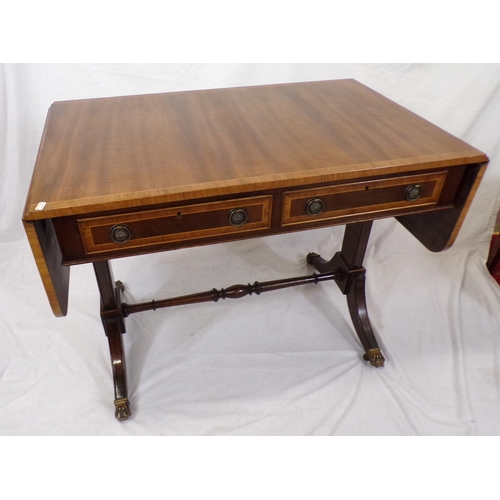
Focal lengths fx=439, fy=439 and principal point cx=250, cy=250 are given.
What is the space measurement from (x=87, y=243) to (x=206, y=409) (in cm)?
89

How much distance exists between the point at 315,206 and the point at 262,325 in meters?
0.95

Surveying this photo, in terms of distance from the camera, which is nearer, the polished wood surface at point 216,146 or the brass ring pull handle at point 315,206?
the polished wood surface at point 216,146

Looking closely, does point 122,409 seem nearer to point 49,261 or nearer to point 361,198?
point 49,261

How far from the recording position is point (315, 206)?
1.33m

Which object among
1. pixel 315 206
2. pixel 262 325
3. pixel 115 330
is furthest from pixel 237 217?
pixel 262 325

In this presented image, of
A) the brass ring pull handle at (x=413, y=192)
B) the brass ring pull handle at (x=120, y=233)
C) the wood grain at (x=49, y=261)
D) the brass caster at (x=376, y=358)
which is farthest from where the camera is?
the brass caster at (x=376, y=358)

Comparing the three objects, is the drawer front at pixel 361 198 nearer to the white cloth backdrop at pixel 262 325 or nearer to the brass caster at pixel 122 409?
the white cloth backdrop at pixel 262 325

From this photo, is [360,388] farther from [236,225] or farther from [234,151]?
[234,151]

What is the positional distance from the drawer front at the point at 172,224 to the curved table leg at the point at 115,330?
0.45m

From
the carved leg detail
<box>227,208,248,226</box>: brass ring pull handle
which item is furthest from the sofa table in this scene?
the carved leg detail

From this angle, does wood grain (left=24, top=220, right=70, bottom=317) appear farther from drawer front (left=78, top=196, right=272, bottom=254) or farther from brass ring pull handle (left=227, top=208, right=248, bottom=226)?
brass ring pull handle (left=227, top=208, right=248, bottom=226)

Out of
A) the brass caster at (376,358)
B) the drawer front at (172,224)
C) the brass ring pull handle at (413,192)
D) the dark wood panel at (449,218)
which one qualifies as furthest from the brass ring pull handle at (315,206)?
the brass caster at (376,358)

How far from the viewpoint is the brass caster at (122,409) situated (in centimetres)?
168

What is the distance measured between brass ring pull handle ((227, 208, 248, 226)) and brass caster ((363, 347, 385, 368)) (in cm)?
97
